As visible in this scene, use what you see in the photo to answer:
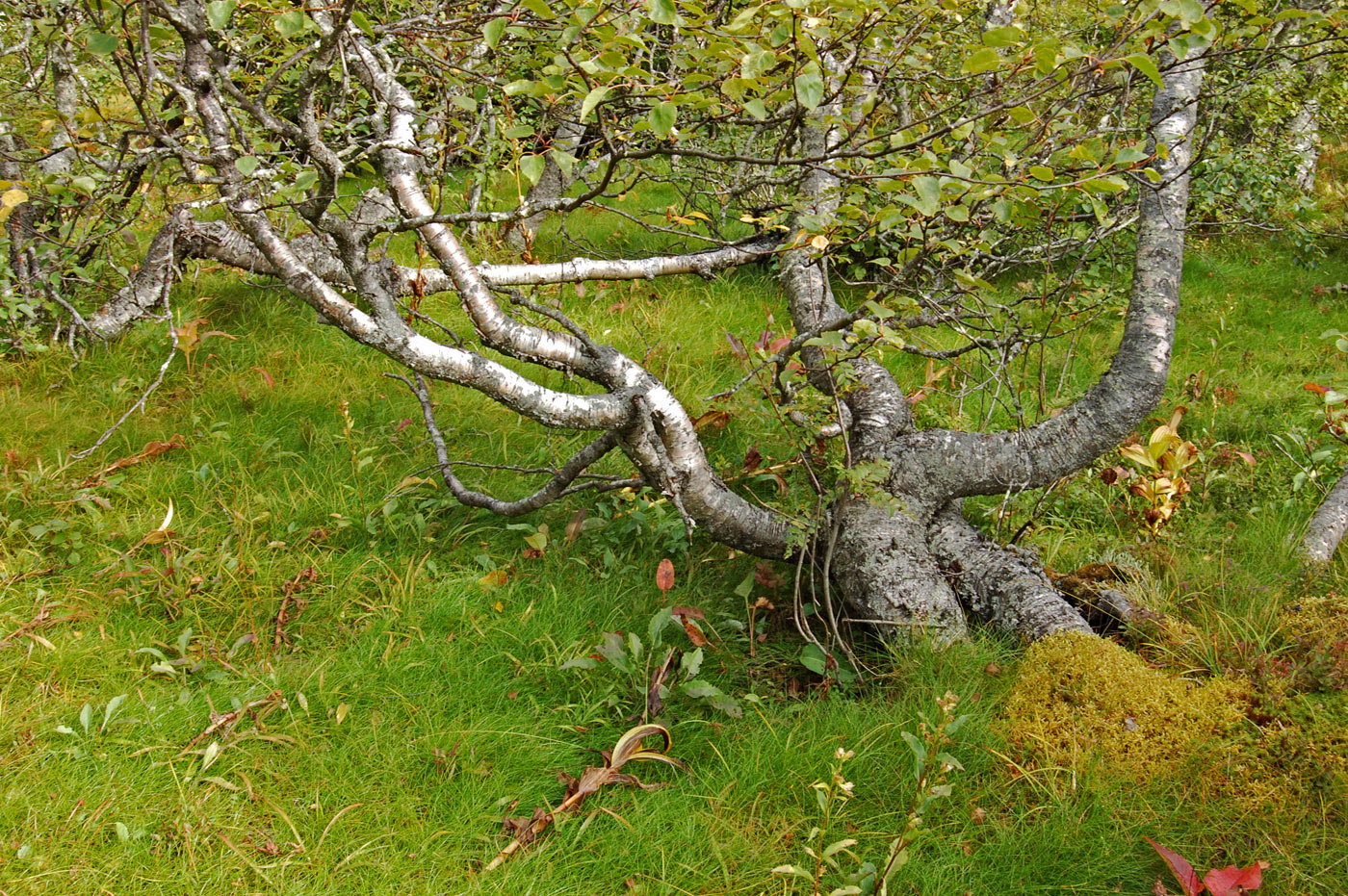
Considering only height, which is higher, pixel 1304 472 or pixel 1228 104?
pixel 1228 104

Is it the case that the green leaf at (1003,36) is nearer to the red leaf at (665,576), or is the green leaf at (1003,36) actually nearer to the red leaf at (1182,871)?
the red leaf at (665,576)

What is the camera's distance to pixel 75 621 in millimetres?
3078

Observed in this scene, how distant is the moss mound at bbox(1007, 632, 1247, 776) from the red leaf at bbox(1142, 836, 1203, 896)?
0.35 meters

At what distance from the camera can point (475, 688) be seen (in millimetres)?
2971

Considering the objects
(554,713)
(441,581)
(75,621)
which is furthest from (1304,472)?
(75,621)

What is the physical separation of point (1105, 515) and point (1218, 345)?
106 inches

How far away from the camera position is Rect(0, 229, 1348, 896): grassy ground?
7.93 feet

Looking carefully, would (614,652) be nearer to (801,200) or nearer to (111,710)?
(111,710)

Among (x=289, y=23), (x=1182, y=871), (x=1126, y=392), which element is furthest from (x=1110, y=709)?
(x=289, y=23)

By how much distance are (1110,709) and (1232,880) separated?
641 millimetres

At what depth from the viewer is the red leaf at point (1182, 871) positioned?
2213 mm

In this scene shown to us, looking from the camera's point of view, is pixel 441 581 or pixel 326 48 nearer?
pixel 326 48

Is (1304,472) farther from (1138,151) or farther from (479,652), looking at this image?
(479,652)

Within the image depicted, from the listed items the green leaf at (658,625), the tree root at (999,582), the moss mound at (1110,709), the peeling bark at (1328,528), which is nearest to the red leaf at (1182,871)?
the moss mound at (1110,709)
